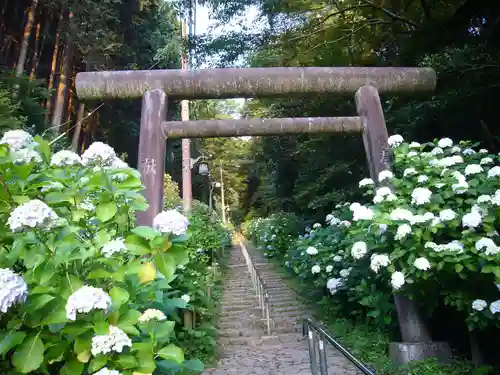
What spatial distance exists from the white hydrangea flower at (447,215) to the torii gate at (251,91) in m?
1.27

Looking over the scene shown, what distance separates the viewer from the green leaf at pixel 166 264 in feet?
5.31

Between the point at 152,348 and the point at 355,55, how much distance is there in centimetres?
636

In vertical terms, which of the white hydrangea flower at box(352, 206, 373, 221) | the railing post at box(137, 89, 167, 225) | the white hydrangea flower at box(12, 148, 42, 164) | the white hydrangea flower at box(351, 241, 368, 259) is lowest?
the white hydrangea flower at box(351, 241, 368, 259)

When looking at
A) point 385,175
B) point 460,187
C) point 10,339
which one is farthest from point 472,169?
point 10,339

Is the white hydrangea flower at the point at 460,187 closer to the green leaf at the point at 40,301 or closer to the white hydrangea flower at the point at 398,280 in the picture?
the white hydrangea flower at the point at 398,280

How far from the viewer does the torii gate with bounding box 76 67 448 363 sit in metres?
4.85

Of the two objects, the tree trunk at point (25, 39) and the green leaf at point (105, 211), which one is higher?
the tree trunk at point (25, 39)

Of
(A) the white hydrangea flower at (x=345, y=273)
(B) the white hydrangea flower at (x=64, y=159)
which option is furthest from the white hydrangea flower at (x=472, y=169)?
(B) the white hydrangea flower at (x=64, y=159)

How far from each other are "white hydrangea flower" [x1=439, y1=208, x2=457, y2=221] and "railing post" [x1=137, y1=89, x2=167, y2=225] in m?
2.74

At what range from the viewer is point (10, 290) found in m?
1.34

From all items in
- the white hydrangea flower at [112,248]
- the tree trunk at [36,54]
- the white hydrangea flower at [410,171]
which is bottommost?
the white hydrangea flower at [112,248]

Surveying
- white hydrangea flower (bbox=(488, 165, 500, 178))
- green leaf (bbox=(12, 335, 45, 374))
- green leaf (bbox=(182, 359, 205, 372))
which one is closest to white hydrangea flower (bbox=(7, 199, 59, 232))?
green leaf (bbox=(12, 335, 45, 374))

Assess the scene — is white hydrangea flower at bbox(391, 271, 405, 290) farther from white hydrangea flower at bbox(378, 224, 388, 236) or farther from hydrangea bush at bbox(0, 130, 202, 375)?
hydrangea bush at bbox(0, 130, 202, 375)

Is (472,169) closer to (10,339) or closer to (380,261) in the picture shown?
(380,261)
